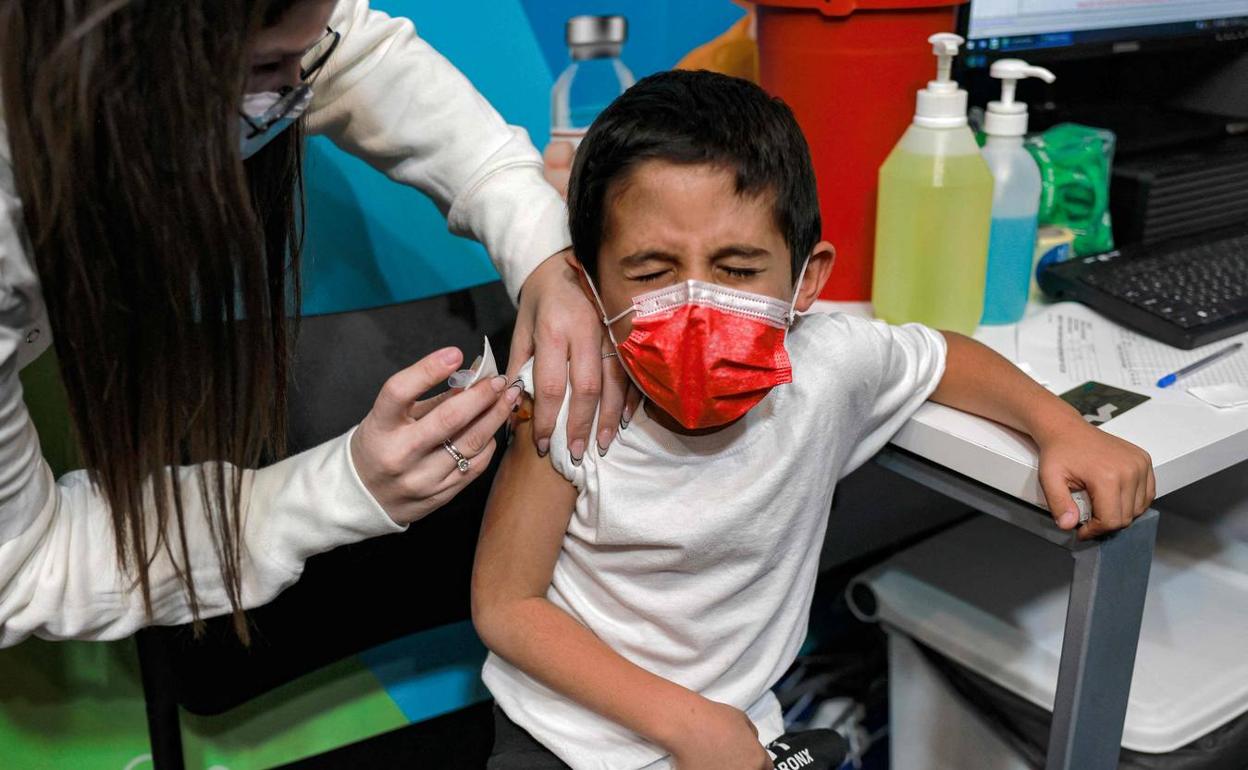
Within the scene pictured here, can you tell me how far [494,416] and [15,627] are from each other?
0.42 m

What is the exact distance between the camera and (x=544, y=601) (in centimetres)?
106

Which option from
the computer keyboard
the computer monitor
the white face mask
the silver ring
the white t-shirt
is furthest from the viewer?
the computer monitor

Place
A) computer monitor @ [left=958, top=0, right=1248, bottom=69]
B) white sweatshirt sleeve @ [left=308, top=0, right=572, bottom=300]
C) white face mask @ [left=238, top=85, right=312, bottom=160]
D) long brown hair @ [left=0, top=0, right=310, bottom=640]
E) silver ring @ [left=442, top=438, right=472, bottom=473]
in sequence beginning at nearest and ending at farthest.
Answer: long brown hair @ [left=0, top=0, right=310, bottom=640] → white face mask @ [left=238, top=85, right=312, bottom=160] → silver ring @ [left=442, top=438, right=472, bottom=473] → white sweatshirt sleeve @ [left=308, top=0, right=572, bottom=300] → computer monitor @ [left=958, top=0, right=1248, bottom=69]

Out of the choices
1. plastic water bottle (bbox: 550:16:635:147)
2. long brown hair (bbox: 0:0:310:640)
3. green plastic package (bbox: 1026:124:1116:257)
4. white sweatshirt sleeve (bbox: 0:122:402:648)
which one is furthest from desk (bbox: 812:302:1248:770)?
plastic water bottle (bbox: 550:16:635:147)

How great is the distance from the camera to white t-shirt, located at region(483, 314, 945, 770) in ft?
3.41

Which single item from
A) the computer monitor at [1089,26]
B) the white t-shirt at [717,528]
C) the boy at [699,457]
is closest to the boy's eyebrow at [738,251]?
the boy at [699,457]

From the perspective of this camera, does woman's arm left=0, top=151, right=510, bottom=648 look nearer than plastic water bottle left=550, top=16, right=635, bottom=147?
Yes

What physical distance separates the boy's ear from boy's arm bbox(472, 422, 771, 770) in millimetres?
279

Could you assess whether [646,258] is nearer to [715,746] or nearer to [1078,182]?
[715,746]

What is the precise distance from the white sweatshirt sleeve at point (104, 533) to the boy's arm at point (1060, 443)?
57 centimetres

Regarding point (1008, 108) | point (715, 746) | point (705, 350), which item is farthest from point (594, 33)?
point (715, 746)

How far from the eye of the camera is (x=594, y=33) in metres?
1.56

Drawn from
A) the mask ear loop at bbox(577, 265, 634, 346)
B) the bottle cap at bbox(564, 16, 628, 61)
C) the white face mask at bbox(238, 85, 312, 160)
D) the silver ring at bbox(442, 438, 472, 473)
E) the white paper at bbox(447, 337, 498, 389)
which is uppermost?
the white face mask at bbox(238, 85, 312, 160)

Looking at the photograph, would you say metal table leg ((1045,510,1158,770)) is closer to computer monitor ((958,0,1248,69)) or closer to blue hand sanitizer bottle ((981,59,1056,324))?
blue hand sanitizer bottle ((981,59,1056,324))
